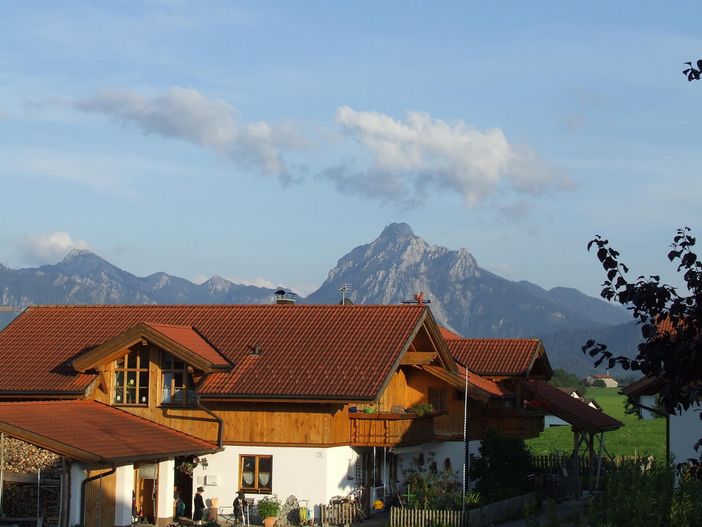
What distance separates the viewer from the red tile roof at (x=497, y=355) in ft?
141

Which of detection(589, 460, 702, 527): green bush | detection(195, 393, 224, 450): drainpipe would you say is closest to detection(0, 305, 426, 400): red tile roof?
detection(195, 393, 224, 450): drainpipe

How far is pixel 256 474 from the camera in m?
33.0

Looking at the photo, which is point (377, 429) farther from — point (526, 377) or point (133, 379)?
point (526, 377)

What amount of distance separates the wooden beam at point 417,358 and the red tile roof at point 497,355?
5.83m

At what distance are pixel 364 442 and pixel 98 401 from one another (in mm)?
8189

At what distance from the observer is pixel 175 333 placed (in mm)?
34469

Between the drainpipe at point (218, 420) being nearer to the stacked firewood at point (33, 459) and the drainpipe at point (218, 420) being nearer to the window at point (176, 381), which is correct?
the window at point (176, 381)

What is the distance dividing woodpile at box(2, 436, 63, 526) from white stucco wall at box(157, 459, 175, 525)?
4728mm

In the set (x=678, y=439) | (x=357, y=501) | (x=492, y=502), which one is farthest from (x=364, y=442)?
(x=678, y=439)

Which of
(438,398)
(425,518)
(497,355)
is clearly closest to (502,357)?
(497,355)

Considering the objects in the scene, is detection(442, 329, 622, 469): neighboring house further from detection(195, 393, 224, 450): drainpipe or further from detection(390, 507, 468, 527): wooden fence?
detection(390, 507, 468, 527): wooden fence

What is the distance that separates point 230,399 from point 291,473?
2.74m

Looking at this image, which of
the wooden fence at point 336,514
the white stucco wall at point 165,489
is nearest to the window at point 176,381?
the white stucco wall at point 165,489

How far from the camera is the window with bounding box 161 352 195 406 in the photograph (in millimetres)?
34125
